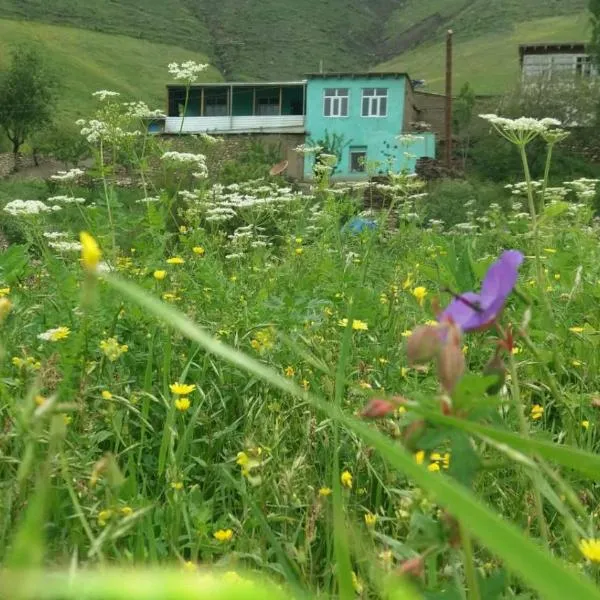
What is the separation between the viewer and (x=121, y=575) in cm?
21

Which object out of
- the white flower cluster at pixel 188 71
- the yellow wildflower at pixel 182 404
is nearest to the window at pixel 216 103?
the white flower cluster at pixel 188 71

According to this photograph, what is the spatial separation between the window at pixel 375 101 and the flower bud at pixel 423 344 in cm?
3424

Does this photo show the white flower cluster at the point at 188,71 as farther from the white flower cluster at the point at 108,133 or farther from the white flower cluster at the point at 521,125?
the white flower cluster at the point at 521,125

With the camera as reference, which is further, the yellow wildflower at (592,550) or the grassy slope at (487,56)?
the grassy slope at (487,56)

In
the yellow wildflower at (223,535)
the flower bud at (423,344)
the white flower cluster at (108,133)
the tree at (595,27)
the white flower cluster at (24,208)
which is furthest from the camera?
the tree at (595,27)

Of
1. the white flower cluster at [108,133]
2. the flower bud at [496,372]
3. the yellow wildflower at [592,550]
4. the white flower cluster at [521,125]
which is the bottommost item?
the yellow wildflower at [592,550]

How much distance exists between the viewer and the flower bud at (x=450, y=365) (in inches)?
22.1

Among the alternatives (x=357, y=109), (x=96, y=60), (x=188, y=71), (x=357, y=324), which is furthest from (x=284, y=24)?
(x=357, y=324)

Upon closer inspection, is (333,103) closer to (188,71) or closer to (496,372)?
(188,71)

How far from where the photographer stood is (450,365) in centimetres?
57

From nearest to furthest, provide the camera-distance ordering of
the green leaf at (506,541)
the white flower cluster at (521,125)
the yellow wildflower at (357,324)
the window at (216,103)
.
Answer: the green leaf at (506,541)
the yellow wildflower at (357,324)
the white flower cluster at (521,125)
the window at (216,103)

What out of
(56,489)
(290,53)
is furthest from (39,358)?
(290,53)

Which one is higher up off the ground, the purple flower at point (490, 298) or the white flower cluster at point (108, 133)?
the white flower cluster at point (108, 133)

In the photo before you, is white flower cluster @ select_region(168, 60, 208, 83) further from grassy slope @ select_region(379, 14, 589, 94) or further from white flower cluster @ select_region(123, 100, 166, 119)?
grassy slope @ select_region(379, 14, 589, 94)
